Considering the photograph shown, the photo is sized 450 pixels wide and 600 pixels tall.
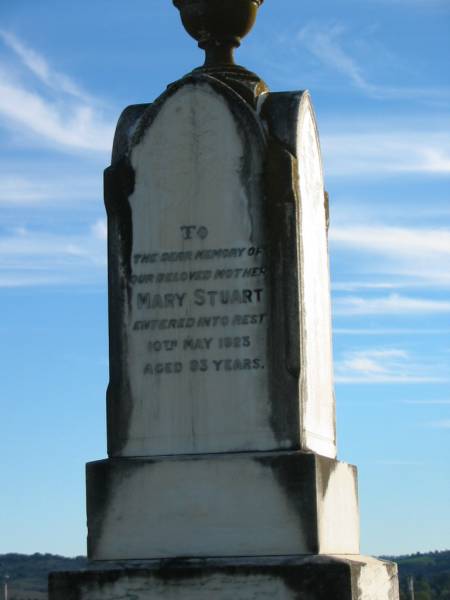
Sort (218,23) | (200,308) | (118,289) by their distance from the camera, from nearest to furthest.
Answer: (200,308) → (118,289) → (218,23)

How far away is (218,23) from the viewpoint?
934 centimetres

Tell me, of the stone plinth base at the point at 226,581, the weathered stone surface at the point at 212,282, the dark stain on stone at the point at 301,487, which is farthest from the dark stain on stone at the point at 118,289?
the dark stain on stone at the point at 301,487

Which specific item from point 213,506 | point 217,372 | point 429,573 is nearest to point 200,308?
point 217,372

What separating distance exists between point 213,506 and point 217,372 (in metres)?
0.77

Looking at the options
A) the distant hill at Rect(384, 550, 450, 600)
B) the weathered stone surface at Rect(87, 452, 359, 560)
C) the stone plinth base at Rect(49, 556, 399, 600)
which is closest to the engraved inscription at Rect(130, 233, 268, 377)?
the weathered stone surface at Rect(87, 452, 359, 560)

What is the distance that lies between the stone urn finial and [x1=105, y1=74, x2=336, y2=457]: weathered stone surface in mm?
512

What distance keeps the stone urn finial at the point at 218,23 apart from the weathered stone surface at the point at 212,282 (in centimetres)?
51

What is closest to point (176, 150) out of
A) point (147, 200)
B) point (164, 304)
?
point (147, 200)

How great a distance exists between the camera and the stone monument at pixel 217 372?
27.0 ft

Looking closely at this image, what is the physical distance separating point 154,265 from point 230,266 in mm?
473

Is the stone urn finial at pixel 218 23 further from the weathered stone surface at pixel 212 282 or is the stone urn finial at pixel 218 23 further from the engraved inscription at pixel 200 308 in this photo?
the engraved inscription at pixel 200 308

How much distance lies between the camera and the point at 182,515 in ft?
27.5

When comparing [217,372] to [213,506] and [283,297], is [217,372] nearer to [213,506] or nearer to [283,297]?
[283,297]

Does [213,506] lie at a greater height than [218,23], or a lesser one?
lesser
